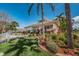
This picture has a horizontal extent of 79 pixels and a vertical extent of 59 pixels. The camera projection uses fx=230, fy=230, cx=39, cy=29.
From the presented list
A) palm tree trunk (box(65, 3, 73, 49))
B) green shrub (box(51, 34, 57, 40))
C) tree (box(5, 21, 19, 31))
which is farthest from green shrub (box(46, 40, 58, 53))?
tree (box(5, 21, 19, 31))

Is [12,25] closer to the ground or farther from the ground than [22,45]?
farther from the ground

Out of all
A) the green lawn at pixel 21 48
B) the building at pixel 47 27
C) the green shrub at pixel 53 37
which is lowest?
the green lawn at pixel 21 48

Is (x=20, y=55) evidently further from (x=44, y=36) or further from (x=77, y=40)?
(x=77, y=40)

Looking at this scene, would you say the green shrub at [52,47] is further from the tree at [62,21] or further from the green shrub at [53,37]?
the tree at [62,21]

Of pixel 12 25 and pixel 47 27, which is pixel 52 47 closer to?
pixel 47 27

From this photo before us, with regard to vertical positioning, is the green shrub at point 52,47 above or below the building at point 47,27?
below

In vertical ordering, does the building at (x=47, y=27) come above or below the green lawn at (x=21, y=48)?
above

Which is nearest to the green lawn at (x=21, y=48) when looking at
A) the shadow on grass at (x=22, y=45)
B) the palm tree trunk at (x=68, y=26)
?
the shadow on grass at (x=22, y=45)

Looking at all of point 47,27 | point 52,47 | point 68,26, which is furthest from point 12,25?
point 68,26

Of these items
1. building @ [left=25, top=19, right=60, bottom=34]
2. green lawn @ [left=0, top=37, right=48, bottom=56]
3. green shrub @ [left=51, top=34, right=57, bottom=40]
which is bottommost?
green lawn @ [left=0, top=37, right=48, bottom=56]

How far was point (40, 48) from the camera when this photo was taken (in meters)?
2.75

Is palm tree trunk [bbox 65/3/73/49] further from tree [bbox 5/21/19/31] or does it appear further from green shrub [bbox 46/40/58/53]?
tree [bbox 5/21/19/31]

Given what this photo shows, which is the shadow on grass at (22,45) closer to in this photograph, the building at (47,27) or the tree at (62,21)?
the building at (47,27)

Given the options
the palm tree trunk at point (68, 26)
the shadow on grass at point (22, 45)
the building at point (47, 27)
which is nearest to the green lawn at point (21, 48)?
the shadow on grass at point (22, 45)
